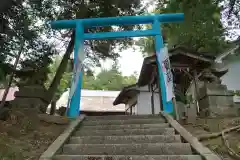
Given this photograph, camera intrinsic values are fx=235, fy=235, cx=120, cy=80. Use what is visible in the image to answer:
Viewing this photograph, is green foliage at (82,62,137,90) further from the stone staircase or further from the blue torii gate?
the stone staircase

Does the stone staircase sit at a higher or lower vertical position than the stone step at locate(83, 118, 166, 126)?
lower

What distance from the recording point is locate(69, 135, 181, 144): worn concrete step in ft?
17.1

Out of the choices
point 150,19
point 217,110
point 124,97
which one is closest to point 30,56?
point 150,19

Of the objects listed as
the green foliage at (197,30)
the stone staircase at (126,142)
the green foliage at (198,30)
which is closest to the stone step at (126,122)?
the stone staircase at (126,142)

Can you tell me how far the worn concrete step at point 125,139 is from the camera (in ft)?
17.1

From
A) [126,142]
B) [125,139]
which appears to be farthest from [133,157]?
[125,139]

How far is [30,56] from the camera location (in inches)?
329

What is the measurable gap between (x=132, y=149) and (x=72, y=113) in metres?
3.05

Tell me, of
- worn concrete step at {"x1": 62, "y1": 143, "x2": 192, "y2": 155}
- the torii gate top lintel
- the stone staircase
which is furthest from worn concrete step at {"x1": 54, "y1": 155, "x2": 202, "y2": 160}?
the torii gate top lintel

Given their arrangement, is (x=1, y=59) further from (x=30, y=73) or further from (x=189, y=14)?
(x=189, y=14)

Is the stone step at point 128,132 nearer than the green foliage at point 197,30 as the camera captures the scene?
Yes

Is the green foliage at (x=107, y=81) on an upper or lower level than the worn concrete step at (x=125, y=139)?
upper

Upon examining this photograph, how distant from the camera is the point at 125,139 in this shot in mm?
5309

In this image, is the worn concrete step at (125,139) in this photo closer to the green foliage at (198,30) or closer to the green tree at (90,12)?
the green tree at (90,12)
